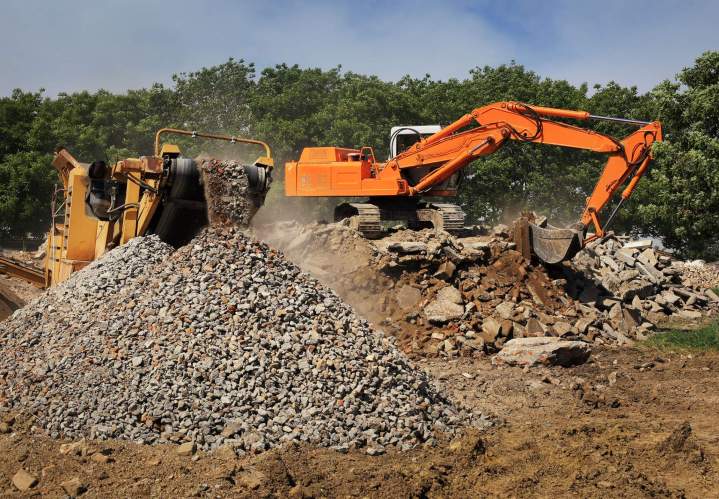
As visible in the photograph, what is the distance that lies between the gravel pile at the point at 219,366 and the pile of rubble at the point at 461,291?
12.1ft

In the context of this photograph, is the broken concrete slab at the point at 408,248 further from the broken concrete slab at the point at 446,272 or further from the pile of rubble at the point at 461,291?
the broken concrete slab at the point at 446,272

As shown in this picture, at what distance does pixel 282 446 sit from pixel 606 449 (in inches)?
114

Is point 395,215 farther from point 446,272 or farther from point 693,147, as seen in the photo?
point 693,147

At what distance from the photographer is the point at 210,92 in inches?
1334

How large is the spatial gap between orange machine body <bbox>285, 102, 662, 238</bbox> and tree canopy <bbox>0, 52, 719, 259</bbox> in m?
8.55

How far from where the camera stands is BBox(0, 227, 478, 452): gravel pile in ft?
20.9

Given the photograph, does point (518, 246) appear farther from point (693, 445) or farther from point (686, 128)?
point (693, 445)

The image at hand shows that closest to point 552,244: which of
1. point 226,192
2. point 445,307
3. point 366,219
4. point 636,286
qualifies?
point 636,286

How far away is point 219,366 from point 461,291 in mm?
6356

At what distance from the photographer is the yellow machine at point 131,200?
9355mm

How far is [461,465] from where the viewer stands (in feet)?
20.1

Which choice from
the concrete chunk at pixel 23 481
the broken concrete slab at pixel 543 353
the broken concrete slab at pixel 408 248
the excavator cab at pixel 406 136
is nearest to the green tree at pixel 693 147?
the excavator cab at pixel 406 136

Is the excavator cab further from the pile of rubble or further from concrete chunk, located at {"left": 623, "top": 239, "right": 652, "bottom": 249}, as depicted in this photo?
concrete chunk, located at {"left": 623, "top": 239, "right": 652, "bottom": 249}

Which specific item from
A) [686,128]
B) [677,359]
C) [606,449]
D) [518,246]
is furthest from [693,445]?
[686,128]
